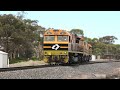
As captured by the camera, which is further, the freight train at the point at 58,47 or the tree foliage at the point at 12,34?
the tree foliage at the point at 12,34

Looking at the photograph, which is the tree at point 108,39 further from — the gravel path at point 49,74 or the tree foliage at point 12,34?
the gravel path at point 49,74

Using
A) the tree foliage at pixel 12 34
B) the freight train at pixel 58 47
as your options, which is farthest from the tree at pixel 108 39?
the freight train at pixel 58 47

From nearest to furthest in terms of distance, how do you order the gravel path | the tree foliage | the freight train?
the gravel path → the freight train → the tree foliage

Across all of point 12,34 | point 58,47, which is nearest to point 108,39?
point 12,34

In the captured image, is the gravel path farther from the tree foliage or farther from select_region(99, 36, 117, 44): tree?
select_region(99, 36, 117, 44): tree

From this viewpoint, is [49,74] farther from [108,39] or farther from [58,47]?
[108,39]

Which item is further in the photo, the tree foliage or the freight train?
the tree foliage

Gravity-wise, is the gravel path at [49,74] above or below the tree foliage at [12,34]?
below

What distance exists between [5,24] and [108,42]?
246ft

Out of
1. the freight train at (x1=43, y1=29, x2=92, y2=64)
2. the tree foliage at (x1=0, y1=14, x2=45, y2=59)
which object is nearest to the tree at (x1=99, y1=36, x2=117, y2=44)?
the tree foliage at (x1=0, y1=14, x2=45, y2=59)
